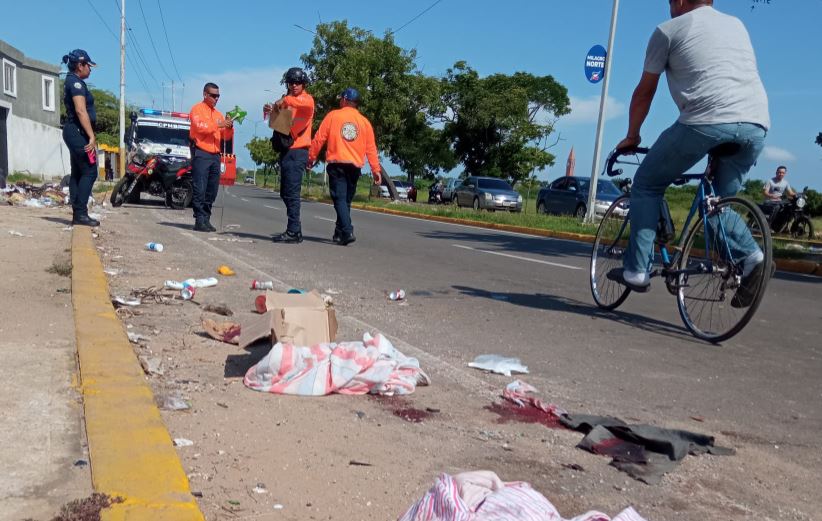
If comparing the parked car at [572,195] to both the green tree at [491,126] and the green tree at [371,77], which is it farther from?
the green tree at [491,126]

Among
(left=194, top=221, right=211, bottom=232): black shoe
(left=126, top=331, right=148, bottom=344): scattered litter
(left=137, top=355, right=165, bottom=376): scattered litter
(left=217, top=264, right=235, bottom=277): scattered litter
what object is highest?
(left=137, top=355, right=165, bottom=376): scattered litter

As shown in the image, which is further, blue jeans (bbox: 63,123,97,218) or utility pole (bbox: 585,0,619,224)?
utility pole (bbox: 585,0,619,224)

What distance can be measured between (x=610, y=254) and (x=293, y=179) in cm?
480

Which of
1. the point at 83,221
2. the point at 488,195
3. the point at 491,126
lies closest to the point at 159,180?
the point at 83,221

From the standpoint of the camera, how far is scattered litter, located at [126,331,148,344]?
3661 millimetres

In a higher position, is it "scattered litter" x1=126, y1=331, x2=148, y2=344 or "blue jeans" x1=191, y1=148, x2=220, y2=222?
"blue jeans" x1=191, y1=148, x2=220, y2=222

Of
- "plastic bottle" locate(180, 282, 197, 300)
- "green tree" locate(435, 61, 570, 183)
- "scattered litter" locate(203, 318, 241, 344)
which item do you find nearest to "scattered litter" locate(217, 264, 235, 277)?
"plastic bottle" locate(180, 282, 197, 300)

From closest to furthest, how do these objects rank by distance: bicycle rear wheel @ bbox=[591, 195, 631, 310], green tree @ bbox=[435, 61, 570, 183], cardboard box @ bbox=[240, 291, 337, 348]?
cardboard box @ bbox=[240, 291, 337, 348] < bicycle rear wheel @ bbox=[591, 195, 631, 310] < green tree @ bbox=[435, 61, 570, 183]

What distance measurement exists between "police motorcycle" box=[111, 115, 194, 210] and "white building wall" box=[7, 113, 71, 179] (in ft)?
53.3

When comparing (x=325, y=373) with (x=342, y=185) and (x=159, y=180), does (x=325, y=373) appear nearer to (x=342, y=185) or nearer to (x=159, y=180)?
(x=342, y=185)

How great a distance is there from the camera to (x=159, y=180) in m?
16.1

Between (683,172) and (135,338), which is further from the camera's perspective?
(683,172)

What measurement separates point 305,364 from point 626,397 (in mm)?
1429

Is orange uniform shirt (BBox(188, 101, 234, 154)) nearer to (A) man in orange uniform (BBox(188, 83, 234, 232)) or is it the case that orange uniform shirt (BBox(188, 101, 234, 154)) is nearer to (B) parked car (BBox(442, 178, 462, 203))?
(A) man in orange uniform (BBox(188, 83, 234, 232))
